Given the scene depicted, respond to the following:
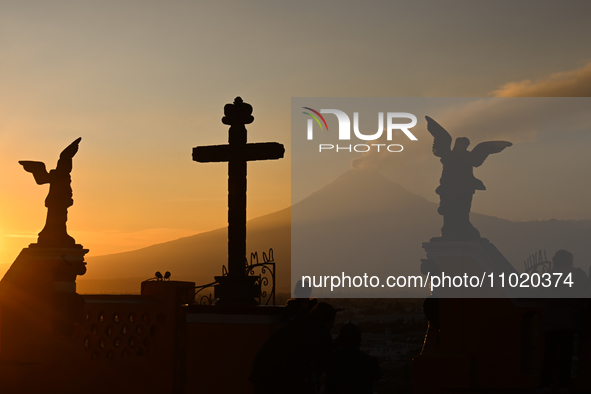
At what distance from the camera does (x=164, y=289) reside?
12195 mm

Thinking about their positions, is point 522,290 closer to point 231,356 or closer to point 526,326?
point 526,326

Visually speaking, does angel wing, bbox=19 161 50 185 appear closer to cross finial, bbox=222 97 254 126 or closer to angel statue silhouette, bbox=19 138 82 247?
angel statue silhouette, bbox=19 138 82 247

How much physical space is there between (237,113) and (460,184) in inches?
148

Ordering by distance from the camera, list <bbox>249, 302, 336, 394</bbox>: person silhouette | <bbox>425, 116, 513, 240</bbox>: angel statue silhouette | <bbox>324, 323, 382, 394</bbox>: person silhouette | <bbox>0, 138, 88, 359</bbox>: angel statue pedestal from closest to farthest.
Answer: <bbox>249, 302, 336, 394</bbox>: person silhouette, <bbox>324, 323, 382, 394</bbox>: person silhouette, <bbox>425, 116, 513, 240</bbox>: angel statue silhouette, <bbox>0, 138, 88, 359</bbox>: angel statue pedestal

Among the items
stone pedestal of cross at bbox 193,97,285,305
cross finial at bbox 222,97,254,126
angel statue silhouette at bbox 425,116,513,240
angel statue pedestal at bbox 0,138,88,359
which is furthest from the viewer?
angel statue pedestal at bbox 0,138,88,359

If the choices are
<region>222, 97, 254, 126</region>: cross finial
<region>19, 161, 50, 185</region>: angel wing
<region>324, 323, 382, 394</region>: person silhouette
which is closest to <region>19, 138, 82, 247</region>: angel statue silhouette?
<region>19, 161, 50, 185</region>: angel wing

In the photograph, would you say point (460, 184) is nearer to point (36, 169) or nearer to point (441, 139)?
point (441, 139)

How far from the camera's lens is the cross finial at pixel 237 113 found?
10.8 meters

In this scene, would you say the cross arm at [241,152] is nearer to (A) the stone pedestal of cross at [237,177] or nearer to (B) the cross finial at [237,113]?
(A) the stone pedestal of cross at [237,177]

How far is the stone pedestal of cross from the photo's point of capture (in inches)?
400

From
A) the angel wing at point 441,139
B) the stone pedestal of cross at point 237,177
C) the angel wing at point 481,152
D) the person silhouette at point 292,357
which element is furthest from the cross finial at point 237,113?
the person silhouette at point 292,357

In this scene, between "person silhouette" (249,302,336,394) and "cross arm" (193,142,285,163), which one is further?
"cross arm" (193,142,285,163)

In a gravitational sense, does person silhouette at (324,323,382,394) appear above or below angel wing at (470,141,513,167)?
below

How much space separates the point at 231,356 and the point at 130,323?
11.0 feet
